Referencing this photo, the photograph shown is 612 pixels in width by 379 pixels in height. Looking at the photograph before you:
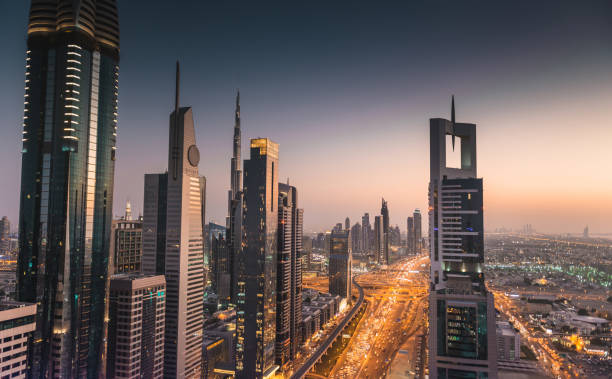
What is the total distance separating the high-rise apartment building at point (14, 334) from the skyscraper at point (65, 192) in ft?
20.5

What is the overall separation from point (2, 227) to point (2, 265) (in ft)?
58.3

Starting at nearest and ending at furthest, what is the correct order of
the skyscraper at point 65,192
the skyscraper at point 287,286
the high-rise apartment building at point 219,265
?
the skyscraper at point 65,192 < the skyscraper at point 287,286 < the high-rise apartment building at point 219,265

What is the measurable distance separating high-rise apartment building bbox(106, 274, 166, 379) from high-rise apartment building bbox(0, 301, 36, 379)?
1310 centimetres

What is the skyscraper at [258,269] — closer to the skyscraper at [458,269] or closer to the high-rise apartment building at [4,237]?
the skyscraper at [458,269]

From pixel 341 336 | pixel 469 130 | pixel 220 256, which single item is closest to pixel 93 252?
pixel 469 130

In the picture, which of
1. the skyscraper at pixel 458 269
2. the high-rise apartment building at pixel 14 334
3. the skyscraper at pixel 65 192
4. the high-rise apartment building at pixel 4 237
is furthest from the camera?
the high-rise apartment building at pixel 4 237

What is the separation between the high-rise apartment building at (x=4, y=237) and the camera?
120m

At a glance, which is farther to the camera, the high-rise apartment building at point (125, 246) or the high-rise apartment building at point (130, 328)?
the high-rise apartment building at point (125, 246)

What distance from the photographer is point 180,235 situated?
6075 centimetres

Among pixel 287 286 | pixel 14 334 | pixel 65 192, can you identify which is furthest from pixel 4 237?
pixel 14 334

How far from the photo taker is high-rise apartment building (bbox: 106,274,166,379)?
44.9m

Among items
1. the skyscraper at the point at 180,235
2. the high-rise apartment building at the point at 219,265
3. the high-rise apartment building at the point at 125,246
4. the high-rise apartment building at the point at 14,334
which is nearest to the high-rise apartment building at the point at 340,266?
the high-rise apartment building at the point at 219,265

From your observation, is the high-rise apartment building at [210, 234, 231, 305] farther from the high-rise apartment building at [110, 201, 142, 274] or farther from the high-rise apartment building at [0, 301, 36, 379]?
the high-rise apartment building at [0, 301, 36, 379]

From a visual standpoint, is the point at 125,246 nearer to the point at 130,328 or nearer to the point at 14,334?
the point at 130,328
